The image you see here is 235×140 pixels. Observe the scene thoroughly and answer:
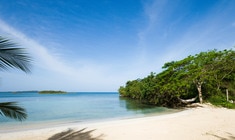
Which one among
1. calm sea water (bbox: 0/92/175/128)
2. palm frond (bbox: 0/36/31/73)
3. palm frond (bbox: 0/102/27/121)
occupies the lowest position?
calm sea water (bbox: 0/92/175/128)

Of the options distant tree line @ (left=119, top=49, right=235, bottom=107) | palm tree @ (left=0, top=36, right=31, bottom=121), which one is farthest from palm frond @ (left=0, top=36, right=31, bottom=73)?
distant tree line @ (left=119, top=49, right=235, bottom=107)

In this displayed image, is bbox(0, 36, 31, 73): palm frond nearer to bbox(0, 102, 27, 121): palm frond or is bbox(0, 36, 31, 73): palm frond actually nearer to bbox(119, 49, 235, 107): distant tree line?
bbox(0, 102, 27, 121): palm frond

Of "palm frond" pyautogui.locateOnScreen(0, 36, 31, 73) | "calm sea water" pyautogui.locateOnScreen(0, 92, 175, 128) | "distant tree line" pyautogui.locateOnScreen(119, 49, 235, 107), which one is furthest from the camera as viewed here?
"distant tree line" pyautogui.locateOnScreen(119, 49, 235, 107)

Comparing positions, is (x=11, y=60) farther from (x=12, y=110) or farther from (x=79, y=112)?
(x=79, y=112)

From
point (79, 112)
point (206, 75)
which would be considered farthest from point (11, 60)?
point (206, 75)

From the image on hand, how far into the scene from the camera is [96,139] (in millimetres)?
5875

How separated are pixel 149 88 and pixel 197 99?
20.5 ft

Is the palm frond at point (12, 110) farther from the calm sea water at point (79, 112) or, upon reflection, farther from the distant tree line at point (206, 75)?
the distant tree line at point (206, 75)

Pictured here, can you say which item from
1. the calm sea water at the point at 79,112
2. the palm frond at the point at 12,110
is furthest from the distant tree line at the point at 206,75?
the palm frond at the point at 12,110

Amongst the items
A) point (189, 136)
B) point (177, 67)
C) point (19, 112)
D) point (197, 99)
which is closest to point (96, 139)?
point (189, 136)

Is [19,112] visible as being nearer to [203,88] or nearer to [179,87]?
[179,87]

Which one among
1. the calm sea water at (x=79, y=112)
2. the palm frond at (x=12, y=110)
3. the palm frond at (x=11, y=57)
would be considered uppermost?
the palm frond at (x=11, y=57)

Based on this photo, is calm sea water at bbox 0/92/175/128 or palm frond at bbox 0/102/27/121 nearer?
palm frond at bbox 0/102/27/121

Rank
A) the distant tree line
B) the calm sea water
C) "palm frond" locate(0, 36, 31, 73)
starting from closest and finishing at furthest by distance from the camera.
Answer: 1. "palm frond" locate(0, 36, 31, 73)
2. the calm sea water
3. the distant tree line
